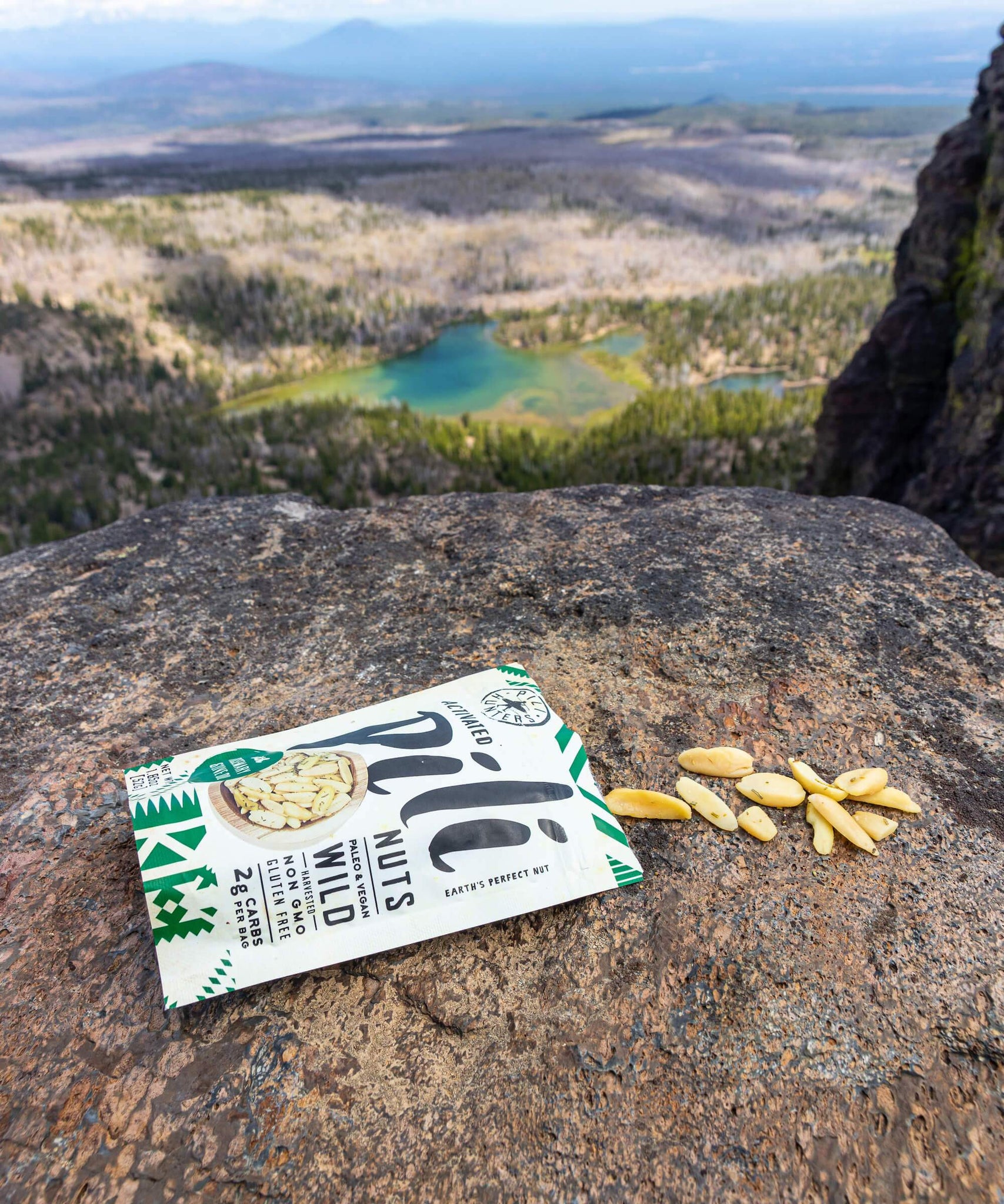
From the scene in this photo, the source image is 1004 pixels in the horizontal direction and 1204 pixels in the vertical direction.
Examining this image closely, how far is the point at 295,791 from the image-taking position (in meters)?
2.98

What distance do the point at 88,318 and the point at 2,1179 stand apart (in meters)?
76.2

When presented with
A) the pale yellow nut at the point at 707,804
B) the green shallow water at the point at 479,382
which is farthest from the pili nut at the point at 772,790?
the green shallow water at the point at 479,382

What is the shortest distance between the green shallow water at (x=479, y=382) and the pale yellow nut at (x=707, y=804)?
4587cm

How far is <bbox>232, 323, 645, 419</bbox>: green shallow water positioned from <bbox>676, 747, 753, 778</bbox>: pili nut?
45.7m

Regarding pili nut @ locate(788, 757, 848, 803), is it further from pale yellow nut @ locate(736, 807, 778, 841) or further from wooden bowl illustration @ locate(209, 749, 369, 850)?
wooden bowl illustration @ locate(209, 749, 369, 850)

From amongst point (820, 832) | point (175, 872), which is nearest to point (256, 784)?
A: point (175, 872)

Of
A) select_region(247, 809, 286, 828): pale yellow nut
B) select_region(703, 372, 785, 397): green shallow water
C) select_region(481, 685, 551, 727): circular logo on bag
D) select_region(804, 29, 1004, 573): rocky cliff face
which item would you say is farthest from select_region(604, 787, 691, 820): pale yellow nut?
select_region(703, 372, 785, 397): green shallow water

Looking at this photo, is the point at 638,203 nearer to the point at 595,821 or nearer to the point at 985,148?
the point at 985,148

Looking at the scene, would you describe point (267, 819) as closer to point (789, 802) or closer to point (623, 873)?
point (623, 873)

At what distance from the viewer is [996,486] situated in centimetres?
1423

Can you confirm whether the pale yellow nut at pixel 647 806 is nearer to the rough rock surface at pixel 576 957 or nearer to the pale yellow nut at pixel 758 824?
the rough rock surface at pixel 576 957

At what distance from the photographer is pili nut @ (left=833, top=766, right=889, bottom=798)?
3.24 metres

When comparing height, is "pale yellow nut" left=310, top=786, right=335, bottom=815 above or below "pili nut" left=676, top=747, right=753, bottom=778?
above

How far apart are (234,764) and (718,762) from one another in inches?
85.2
